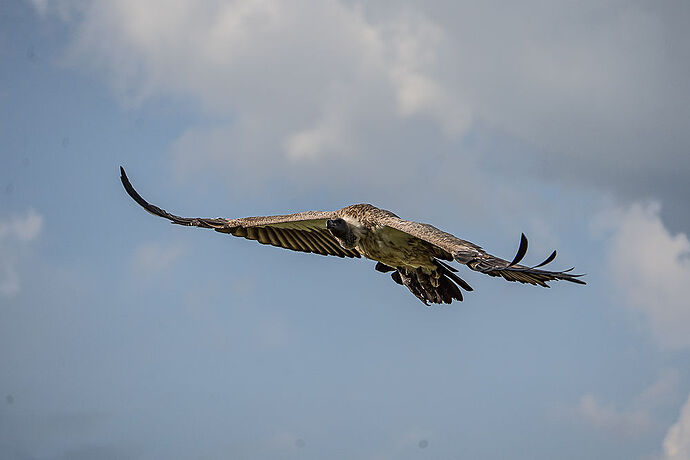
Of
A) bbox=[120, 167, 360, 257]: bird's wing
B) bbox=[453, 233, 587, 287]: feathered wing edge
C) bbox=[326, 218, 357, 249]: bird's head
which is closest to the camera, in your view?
bbox=[453, 233, 587, 287]: feathered wing edge

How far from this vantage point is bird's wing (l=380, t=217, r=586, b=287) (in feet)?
46.0

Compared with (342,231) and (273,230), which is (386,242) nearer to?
(342,231)

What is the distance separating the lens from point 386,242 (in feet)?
56.3

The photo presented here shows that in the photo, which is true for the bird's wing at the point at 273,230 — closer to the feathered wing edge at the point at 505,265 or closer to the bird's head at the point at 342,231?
the bird's head at the point at 342,231

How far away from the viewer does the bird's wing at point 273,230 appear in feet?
63.1

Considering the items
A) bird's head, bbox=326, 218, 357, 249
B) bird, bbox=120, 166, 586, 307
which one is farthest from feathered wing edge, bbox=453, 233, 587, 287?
bird's head, bbox=326, 218, 357, 249

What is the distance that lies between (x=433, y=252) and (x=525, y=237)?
372cm

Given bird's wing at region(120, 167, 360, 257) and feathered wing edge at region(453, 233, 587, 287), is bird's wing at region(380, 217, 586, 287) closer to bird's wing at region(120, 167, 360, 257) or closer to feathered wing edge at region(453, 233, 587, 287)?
feathered wing edge at region(453, 233, 587, 287)

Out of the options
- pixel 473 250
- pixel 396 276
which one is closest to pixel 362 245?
pixel 396 276

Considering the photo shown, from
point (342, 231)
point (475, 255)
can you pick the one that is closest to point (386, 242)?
point (342, 231)

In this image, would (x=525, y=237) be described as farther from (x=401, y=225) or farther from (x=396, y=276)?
(x=396, y=276)

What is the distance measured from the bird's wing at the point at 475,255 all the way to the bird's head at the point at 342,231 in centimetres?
78

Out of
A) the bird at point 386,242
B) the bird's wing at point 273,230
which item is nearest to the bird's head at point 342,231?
the bird at point 386,242

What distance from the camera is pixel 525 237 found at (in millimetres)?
13492
